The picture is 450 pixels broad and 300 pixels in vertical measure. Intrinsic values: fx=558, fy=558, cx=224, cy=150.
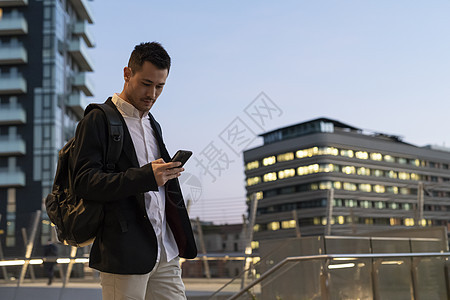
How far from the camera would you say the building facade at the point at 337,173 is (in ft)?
292

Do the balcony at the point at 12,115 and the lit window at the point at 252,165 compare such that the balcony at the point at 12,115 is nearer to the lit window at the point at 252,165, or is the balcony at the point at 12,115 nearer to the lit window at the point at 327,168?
the lit window at the point at 327,168

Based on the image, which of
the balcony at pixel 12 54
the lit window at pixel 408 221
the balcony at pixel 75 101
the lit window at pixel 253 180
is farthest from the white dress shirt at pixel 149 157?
the lit window at pixel 253 180

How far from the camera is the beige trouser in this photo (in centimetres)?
164

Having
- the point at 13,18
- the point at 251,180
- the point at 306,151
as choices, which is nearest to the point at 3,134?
the point at 13,18

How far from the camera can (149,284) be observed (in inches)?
68.6

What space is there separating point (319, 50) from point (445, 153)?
28646mm

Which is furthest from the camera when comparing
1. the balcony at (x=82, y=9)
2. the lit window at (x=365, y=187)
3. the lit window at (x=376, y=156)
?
the lit window at (x=376, y=156)

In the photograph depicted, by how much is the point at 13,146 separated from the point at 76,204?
33783 mm

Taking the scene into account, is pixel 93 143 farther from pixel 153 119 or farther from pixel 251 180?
pixel 251 180

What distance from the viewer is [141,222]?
167cm

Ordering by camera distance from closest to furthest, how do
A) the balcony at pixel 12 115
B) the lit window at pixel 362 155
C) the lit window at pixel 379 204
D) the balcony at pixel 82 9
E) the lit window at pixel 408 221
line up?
the balcony at pixel 12 115
the balcony at pixel 82 9
the lit window at pixel 408 221
the lit window at pixel 362 155
the lit window at pixel 379 204

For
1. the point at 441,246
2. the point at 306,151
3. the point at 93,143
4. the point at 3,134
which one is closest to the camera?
the point at 93,143

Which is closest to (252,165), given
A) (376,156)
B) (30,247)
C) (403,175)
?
(376,156)

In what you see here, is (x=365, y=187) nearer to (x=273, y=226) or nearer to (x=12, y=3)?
(x=273, y=226)
